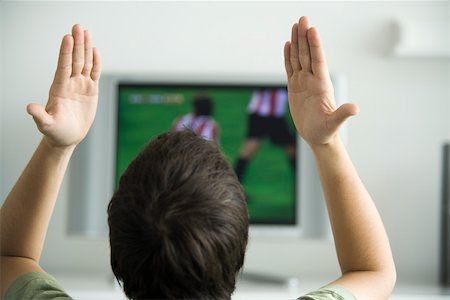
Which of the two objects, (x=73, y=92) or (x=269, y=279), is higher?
(x=73, y=92)

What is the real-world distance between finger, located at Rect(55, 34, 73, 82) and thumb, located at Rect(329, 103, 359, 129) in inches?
16.0

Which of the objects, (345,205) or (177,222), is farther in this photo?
(345,205)

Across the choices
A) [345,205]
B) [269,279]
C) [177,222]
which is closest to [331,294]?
[345,205]

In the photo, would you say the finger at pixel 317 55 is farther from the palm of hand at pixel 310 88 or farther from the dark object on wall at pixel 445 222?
the dark object on wall at pixel 445 222

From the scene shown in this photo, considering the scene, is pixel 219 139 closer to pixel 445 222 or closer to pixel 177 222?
pixel 445 222

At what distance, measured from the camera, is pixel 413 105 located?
3.29 meters

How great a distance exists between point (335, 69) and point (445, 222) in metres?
0.82

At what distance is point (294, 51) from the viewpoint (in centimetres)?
116

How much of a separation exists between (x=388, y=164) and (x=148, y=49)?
119 centimetres

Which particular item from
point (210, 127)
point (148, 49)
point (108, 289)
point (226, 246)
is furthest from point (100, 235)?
point (226, 246)

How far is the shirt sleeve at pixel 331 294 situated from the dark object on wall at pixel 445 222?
2.12m

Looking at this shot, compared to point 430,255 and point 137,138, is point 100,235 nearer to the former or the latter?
point 137,138

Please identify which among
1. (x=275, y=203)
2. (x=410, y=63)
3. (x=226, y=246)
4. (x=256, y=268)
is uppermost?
(x=410, y=63)

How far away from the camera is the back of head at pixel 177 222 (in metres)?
0.80
